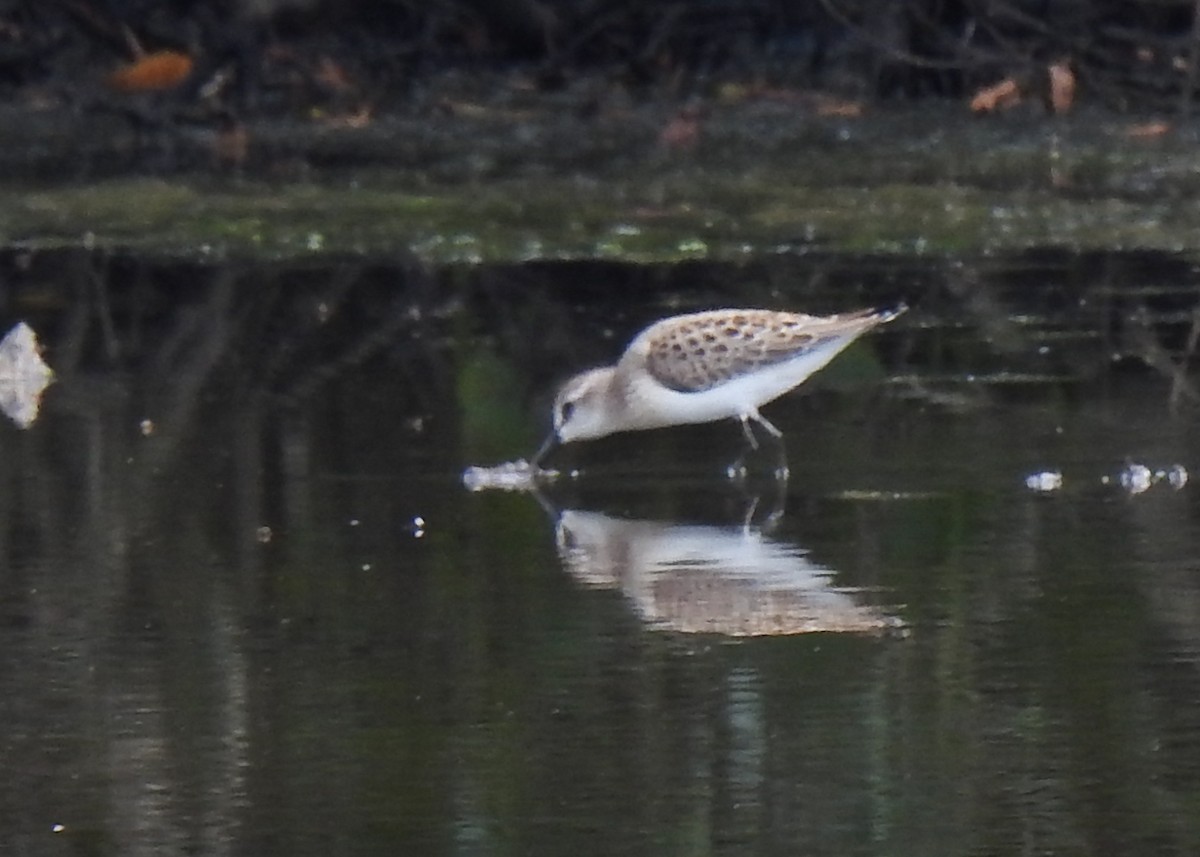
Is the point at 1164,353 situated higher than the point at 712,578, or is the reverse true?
the point at 1164,353

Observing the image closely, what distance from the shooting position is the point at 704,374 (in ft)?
25.0

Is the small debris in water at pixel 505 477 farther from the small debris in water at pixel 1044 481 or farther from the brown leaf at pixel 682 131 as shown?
the brown leaf at pixel 682 131

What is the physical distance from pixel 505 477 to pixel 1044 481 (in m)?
1.30

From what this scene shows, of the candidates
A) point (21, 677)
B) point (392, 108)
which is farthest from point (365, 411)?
point (392, 108)

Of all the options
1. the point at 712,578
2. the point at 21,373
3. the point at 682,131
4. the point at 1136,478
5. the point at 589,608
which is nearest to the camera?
the point at 589,608

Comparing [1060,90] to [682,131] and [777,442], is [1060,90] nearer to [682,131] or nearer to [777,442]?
[682,131]

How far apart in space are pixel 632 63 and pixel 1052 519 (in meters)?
9.78

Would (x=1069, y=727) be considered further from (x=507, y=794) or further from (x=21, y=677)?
(x=21, y=677)

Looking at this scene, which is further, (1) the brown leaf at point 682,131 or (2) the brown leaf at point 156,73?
(2) the brown leaf at point 156,73

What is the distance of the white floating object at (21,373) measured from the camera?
823 centimetres

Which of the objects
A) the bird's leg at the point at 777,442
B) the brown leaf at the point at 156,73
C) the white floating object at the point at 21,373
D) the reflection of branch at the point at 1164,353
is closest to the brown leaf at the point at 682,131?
the brown leaf at the point at 156,73

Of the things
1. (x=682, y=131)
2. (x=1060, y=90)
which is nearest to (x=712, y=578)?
(x=682, y=131)

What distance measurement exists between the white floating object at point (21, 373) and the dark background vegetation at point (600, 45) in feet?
21.8

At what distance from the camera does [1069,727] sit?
4914 mm
